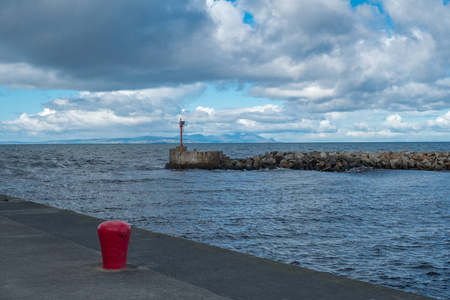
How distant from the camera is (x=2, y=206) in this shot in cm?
1110

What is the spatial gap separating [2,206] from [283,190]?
11554 mm

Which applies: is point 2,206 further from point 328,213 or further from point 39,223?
point 328,213

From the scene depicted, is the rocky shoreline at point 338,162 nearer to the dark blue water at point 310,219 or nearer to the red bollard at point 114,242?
the dark blue water at point 310,219

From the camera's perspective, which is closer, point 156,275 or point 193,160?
point 156,275

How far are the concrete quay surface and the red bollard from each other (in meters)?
0.12

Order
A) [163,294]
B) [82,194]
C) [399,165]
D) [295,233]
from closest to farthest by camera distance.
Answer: [163,294] → [295,233] → [82,194] → [399,165]

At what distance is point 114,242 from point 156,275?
639 mm

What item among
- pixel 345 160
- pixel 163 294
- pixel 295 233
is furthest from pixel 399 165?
pixel 163 294

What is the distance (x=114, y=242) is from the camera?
514 centimetres

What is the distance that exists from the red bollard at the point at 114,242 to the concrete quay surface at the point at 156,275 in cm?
12

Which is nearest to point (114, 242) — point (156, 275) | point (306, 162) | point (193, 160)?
point (156, 275)

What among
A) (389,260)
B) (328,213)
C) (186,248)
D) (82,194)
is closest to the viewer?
(186,248)

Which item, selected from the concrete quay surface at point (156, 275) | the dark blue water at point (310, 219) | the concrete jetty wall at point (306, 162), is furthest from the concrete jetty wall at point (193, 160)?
the concrete quay surface at point (156, 275)

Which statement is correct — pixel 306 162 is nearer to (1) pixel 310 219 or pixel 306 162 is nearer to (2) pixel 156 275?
(1) pixel 310 219
